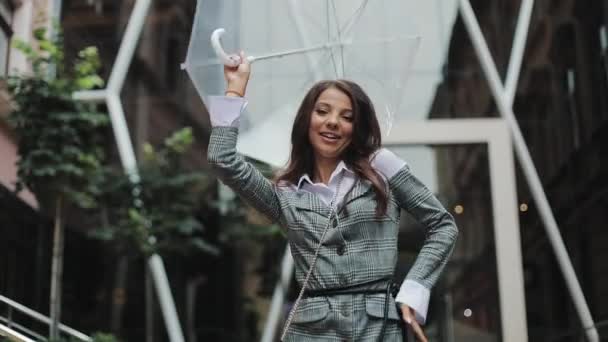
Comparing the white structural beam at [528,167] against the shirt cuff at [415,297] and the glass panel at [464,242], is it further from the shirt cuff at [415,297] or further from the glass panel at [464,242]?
the shirt cuff at [415,297]

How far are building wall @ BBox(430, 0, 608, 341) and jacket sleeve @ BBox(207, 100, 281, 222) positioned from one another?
4527 mm

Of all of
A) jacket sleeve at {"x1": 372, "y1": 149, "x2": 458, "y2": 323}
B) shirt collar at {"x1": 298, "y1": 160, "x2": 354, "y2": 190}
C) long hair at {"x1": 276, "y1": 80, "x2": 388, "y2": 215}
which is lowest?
jacket sleeve at {"x1": 372, "y1": 149, "x2": 458, "y2": 323}

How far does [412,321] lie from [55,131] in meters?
4.55

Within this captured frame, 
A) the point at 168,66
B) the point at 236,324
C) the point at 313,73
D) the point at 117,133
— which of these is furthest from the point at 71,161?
the point at 313,73

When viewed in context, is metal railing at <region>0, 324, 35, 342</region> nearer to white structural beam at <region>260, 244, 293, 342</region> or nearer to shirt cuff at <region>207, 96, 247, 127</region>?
shirt cuff at <region>207, 96, 247, 127</region>

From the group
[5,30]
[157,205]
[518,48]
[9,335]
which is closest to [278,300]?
[157,205]

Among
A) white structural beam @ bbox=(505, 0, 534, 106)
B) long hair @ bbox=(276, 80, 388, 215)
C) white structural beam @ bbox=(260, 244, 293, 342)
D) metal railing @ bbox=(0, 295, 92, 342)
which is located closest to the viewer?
long hair @ bbox=(276, 80, 388, 215)

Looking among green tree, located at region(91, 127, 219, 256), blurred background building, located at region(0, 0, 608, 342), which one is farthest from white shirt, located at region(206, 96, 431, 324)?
green tree, located at region(91, 127, 219, 256)

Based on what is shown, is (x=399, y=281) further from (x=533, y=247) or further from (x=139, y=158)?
(x=139, y=158)

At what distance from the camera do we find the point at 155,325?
702 cm

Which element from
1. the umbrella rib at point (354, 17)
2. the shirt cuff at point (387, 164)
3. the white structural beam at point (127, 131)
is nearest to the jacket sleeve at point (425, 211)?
the shirt cuff at point (387, 164)

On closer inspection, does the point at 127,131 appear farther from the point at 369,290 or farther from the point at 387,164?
the point at 369,290

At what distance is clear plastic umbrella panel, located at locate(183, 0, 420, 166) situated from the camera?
8.64ft

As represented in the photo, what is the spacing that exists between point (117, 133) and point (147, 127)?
1.28ft
